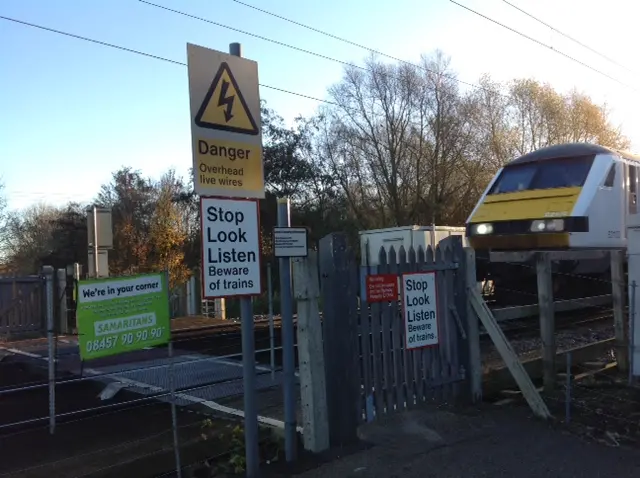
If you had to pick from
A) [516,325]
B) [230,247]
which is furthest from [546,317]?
[516,325]

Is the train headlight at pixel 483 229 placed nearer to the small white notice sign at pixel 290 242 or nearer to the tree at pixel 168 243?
the small white notice sign at pixel 290 242

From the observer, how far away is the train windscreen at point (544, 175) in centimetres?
1120

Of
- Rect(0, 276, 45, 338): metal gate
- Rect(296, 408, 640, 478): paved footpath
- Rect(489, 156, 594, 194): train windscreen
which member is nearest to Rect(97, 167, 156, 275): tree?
Rect(0, 276, 45, 338): metal gate

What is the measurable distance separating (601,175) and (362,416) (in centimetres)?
736

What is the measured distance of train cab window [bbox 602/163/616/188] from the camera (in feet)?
36.5

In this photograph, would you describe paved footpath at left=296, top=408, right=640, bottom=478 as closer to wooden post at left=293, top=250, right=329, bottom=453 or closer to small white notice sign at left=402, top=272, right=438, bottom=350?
wooden post at left=293, top=250, right=329, bottom=453

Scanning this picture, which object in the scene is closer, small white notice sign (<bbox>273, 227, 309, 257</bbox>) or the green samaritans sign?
the green samaritans sign

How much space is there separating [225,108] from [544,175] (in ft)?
27.6

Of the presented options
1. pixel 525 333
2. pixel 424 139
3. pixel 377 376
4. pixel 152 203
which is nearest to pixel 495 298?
pixel 525 333

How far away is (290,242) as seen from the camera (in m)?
5.27

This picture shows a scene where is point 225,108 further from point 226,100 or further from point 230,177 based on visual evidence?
point 230,177

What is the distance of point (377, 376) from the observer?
5.96 metres

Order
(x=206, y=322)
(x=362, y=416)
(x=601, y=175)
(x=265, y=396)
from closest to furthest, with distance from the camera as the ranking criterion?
(x=362, y=416) < (x=265, y=396) < (x=601, y=175) < (x=206, y=322)

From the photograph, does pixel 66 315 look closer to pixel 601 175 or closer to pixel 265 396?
pixel 265 396
